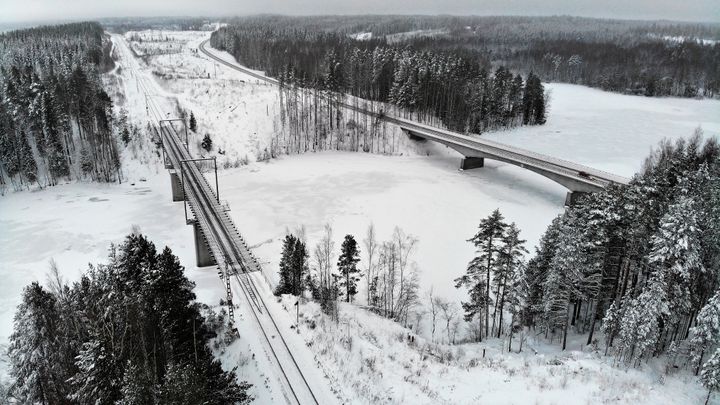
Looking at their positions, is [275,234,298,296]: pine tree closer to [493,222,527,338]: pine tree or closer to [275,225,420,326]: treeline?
[275,225,420,326]: treeline

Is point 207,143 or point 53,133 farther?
point 207,143

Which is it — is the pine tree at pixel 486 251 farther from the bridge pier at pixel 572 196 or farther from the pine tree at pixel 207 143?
the pine tree at pixel 207 143

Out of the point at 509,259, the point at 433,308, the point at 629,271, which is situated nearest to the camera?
the point at 509,259

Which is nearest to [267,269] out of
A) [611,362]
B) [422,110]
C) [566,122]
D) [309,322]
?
[309,322]

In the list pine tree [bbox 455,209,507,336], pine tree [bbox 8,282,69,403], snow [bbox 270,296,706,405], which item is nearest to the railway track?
snow [bbox 270,296,706,405]

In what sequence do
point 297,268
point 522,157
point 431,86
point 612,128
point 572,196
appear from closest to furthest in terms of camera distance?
point 297,268 → point 572,196 → point 522,157 → point 431,86 → point 612,128

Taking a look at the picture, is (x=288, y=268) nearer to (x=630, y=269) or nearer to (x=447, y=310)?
(x=447, y=310)

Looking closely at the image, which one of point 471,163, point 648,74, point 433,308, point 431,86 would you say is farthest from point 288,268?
point 648,74
